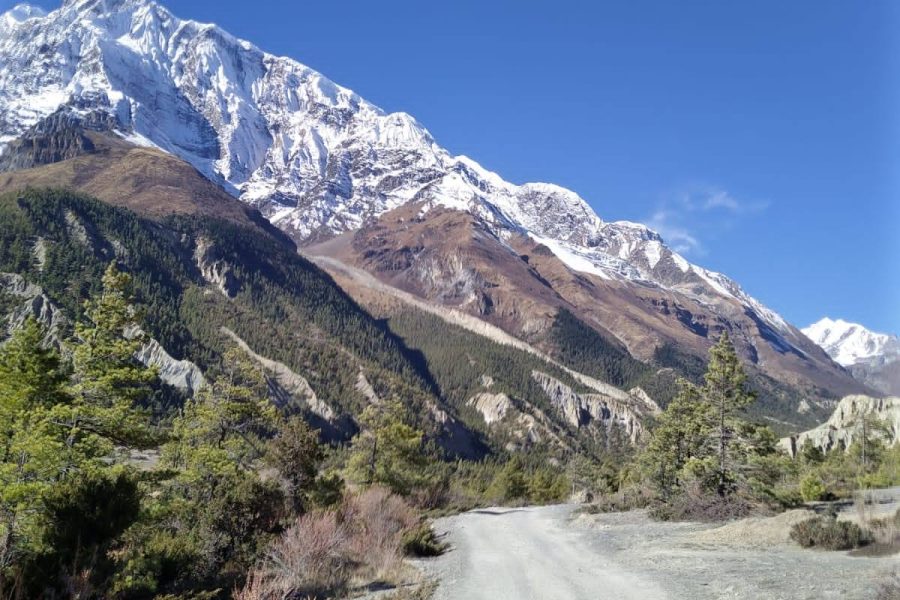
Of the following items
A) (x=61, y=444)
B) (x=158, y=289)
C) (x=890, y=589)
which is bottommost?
(x=890, y=589)

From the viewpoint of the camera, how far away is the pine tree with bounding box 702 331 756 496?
28859mm

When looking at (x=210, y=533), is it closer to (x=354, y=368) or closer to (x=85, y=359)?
(x=85, y=359)

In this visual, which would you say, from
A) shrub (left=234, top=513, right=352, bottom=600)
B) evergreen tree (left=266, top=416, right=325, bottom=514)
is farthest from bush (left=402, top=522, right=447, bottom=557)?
shrub (left=234, top=513, right=352, bottom=600)

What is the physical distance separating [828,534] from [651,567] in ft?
18.3

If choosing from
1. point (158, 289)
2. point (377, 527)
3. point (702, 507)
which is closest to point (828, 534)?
point (702, 507)

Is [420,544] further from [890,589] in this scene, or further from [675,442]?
[675,442]

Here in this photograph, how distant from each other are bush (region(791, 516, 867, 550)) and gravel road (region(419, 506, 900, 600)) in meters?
0.51

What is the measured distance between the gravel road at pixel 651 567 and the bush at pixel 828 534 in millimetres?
509

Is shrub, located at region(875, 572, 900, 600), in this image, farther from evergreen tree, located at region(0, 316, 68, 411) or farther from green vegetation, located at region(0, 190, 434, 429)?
green vegetation, located at region(0, 190, 434, 429)

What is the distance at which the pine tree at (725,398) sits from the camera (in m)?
28.9

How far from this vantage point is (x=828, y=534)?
18.2 metres

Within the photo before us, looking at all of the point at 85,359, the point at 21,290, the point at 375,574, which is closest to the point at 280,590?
the point at 375,574

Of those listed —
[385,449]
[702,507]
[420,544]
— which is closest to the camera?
[420,544]

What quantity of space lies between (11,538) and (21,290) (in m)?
125
